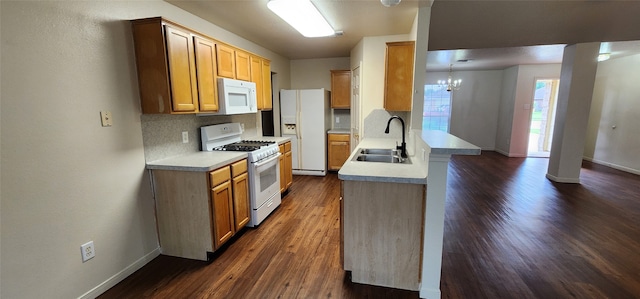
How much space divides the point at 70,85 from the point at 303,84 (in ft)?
13.8

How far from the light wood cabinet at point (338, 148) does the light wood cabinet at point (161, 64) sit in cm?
315

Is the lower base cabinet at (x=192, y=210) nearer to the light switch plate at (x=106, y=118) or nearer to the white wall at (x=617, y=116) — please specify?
the light switch plate at (x=106, y=118)

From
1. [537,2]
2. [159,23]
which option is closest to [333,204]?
[159,23]

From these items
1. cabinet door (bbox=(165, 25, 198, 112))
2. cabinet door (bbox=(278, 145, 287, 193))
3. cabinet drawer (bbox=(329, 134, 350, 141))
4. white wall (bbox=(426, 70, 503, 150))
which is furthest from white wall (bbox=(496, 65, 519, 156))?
cabinet door (bbox=(165, 25, 198, 112))

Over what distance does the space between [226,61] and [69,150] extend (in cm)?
159

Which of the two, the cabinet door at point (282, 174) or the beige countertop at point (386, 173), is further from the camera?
the cabinet door at point (282, 174)

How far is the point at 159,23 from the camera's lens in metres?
2.06

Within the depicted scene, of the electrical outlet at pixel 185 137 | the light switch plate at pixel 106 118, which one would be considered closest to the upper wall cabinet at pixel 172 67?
the light switch plate at pixel 106 118

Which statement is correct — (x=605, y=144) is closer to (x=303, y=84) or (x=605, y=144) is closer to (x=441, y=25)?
(x=441, y=25)

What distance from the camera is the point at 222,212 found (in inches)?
95.3

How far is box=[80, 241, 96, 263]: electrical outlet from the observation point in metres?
1.85

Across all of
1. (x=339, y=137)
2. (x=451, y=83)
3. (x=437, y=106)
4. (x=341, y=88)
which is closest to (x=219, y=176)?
(x=339, y=137)

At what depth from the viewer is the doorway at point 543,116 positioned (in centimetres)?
726

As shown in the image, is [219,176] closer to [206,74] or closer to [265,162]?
[265,162]
